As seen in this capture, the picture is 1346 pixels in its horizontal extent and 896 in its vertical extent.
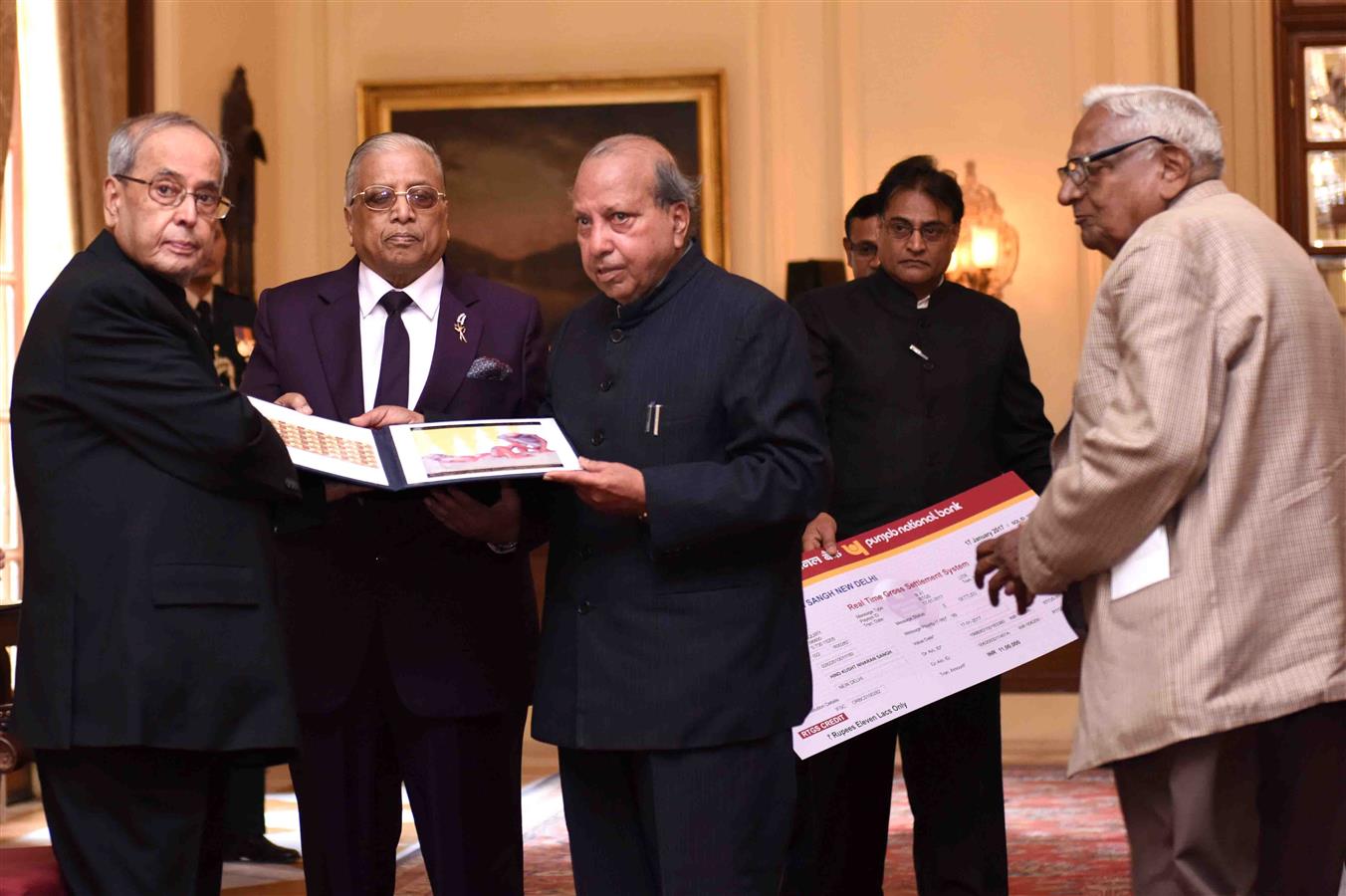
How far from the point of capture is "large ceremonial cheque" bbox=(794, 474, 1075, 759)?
4109mm

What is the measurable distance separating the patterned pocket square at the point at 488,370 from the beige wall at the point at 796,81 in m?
5.36

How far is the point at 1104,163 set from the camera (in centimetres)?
308

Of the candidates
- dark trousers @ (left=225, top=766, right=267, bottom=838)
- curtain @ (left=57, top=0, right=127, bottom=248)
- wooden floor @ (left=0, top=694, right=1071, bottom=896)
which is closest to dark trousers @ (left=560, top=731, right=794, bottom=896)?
wooden floor @ (left=0, top=694, right=1071, bottom=896)

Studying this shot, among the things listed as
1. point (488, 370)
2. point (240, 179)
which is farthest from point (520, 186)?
point (488, 370)

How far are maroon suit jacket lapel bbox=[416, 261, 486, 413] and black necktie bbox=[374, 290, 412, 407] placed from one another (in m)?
0.05

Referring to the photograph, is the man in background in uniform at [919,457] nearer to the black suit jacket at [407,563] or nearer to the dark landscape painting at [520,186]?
the black suit jacket at [407,563]

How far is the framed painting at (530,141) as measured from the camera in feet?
29.7

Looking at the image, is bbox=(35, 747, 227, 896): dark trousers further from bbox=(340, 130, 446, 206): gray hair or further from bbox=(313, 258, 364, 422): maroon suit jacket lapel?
bbox=(340, 130, 446, 206): gray hair

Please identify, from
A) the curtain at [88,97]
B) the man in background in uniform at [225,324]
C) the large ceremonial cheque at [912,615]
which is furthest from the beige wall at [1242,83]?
the large ceremonial cheque at [912,615]

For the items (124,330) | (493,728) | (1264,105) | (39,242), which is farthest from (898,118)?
(124,330)

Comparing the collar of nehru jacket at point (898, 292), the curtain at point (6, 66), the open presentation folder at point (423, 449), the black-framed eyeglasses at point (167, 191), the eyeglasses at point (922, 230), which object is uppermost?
the curtain at point (6, 66)

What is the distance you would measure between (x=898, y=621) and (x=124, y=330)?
1941 millimetres

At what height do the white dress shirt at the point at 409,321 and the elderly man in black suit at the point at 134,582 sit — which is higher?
the white dress shirt at the point at 409,321

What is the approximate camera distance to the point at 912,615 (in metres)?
4.16
